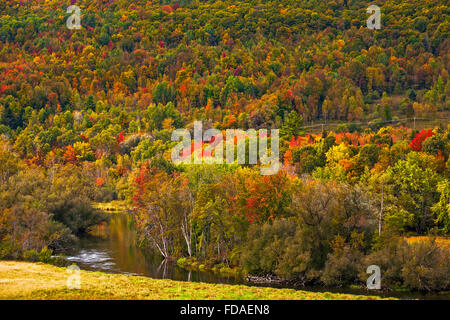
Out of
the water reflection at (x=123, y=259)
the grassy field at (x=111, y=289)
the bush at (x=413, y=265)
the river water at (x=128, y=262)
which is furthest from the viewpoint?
the water reflection at (x=123, y=259)

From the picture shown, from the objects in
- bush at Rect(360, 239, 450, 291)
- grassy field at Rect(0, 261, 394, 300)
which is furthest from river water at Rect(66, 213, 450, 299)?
grassy field at Rect(0, 261, 394, 300)

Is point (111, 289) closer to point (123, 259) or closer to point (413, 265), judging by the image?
point (123, 259)

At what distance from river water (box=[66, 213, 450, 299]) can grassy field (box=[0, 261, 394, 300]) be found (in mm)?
7240

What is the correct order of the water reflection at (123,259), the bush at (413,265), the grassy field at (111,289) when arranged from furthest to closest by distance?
1. the water reflection at (123,259)
2. the bush at (413,265)
3. the grassy field at (111,289)

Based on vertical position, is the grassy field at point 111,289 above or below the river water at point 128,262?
above

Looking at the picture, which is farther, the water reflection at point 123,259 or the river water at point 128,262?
the water reflection at point 123,259

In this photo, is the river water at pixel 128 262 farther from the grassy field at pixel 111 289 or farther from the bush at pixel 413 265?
the grassy field at pixel 111 289

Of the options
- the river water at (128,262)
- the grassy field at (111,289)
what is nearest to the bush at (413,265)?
the river water at (128,262)

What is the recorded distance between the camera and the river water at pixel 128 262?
5939 centimetres

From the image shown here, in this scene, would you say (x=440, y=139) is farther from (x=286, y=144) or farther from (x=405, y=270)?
(x=405, y=270)

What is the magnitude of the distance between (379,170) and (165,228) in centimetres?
4264

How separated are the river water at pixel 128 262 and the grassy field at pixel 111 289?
724cm

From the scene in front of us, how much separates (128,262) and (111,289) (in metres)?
24.7

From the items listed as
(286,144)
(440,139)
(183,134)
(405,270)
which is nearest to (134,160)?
(183,134)
